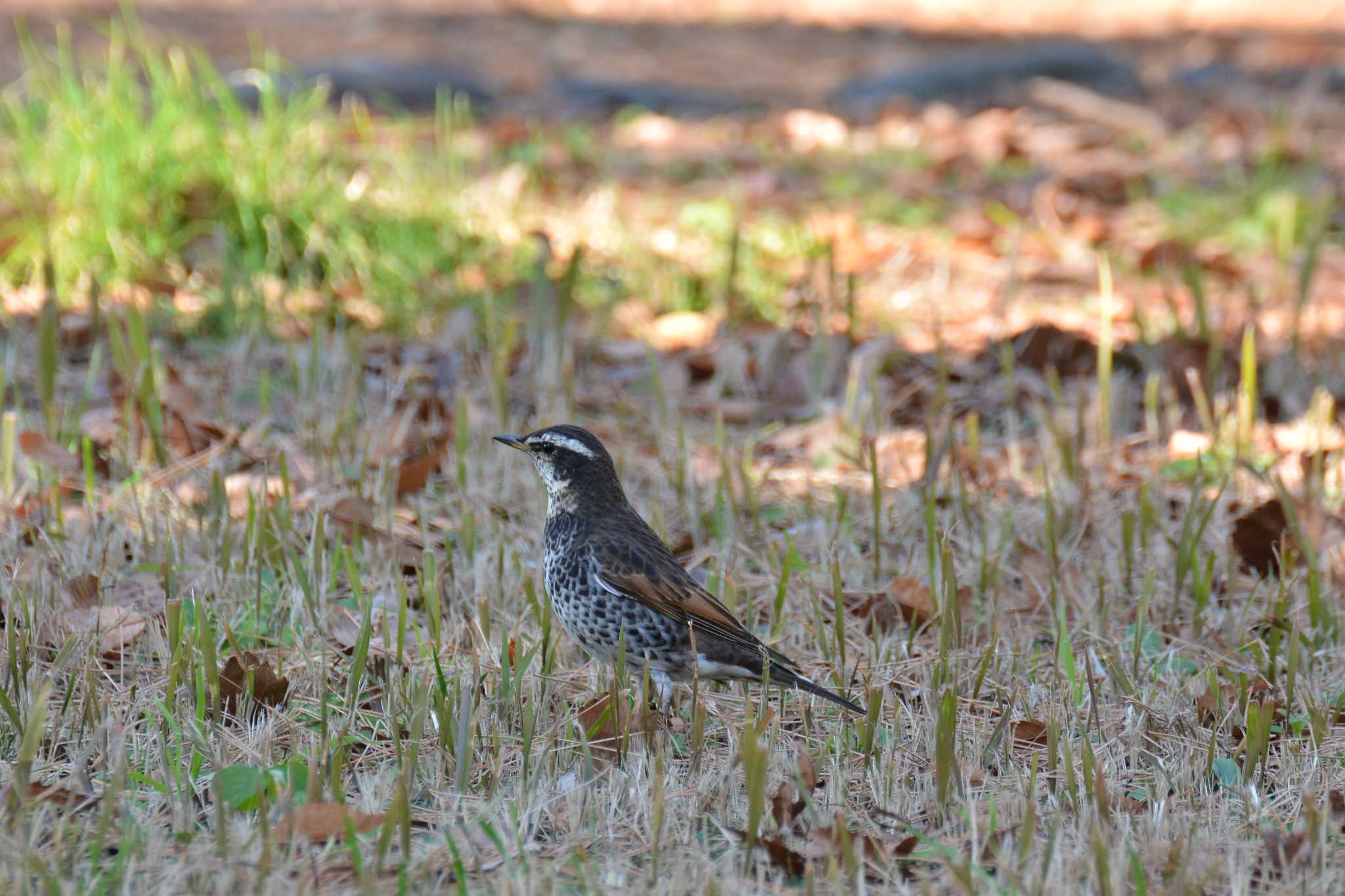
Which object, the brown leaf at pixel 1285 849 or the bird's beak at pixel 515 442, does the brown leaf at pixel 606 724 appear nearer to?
the bird's beak at pixel 515 442

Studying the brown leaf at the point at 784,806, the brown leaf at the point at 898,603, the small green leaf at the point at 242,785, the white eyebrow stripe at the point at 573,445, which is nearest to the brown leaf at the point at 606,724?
the brown leaf at the point at 784,806

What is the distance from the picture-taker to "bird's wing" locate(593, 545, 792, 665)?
3789 millimetres

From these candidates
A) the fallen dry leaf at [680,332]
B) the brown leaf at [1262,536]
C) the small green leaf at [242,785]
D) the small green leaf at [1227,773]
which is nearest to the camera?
the small green leaf at [242,785]

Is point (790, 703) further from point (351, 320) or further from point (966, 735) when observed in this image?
point (351, 320)

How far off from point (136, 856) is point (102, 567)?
1.38 meters

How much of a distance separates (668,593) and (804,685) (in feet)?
1.50

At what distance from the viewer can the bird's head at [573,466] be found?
418 cm

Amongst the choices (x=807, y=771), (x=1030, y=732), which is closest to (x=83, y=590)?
(x=807, y=771)

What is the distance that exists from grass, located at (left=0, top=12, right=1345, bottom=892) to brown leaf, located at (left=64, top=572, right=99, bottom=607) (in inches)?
0.6

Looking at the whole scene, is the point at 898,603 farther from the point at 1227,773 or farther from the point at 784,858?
the point at 784,858

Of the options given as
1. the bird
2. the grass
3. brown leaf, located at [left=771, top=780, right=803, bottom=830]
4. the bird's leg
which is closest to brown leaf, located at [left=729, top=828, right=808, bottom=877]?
the grass

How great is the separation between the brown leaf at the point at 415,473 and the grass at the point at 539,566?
19mm

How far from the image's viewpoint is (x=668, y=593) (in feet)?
12.6

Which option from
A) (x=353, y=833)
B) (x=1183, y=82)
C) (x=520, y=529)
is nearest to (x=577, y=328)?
(x=520, y=529)
